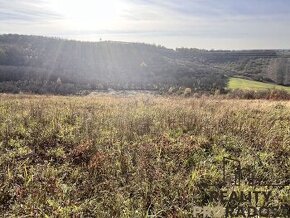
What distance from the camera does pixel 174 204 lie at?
5582mm

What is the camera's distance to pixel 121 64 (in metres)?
127

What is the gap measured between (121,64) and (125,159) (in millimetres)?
121908

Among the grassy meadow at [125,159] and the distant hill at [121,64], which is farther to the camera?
the distant hill at [121,64]

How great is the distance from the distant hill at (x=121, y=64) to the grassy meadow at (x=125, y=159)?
7706 centimetres

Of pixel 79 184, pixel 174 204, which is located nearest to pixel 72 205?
pixel 79 184

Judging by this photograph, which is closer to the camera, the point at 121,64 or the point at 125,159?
the point at 125,159

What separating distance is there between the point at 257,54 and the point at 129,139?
155m

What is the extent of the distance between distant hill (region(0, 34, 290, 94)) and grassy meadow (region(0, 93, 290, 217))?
77064 mm

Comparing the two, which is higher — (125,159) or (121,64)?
(125,159)

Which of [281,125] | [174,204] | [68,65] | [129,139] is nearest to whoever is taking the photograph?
[174,204]

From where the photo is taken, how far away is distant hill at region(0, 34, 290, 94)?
9506 centimetres

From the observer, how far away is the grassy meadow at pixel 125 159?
5.52 m

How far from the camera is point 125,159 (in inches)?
276

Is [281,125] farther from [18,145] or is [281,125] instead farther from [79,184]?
[18,145]
